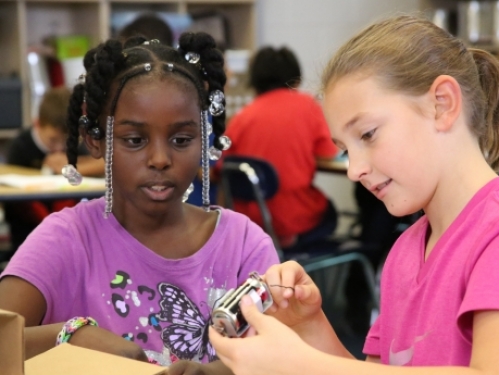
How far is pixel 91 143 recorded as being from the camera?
1.34 m

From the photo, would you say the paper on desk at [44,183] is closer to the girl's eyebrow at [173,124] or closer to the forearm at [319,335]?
the girl's eyebrow at [173,124]

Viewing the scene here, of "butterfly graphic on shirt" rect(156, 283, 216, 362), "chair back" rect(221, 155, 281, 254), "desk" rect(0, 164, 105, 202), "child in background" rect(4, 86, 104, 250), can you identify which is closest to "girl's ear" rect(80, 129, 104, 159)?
"butterfly graphic on shirt" rect(156, 283, 216, 362)

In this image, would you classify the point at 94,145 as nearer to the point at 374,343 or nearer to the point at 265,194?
the point at 374,343

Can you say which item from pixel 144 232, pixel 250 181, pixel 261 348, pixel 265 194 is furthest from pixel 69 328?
pixel 265 194

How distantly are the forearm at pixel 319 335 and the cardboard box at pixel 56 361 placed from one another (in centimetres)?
35

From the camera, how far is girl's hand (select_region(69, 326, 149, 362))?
3.40ft

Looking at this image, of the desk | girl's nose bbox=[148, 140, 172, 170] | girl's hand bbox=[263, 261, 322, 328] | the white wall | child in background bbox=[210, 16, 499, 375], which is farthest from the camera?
the white wall

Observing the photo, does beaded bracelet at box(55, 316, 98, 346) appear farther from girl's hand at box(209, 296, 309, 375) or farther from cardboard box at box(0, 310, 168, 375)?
girl's hand at box(209, 296, 309, 375)

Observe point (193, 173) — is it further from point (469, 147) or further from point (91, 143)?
point (469, 147)

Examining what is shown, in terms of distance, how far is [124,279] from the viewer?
1260 mm

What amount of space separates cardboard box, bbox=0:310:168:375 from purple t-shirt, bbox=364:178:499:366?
33cm

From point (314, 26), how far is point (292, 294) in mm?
4470

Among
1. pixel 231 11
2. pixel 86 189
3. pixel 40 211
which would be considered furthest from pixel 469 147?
pixel 231 11

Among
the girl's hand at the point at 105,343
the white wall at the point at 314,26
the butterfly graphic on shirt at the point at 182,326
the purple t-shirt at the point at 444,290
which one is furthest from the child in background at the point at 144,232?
the white wall at the point at 314,26
